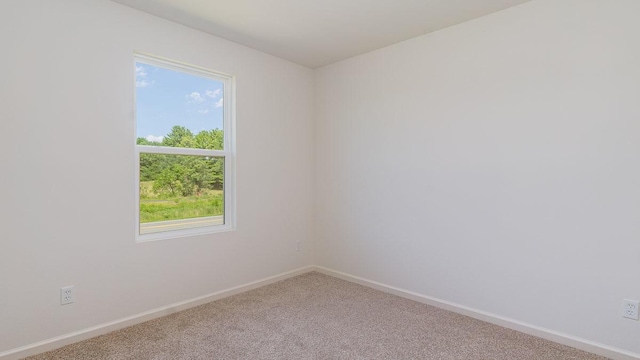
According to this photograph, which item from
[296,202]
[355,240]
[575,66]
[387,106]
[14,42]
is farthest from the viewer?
[296,202]

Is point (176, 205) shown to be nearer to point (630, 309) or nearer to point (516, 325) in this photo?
point (516, 325)

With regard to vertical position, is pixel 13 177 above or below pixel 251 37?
below

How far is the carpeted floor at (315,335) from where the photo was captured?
2209mm

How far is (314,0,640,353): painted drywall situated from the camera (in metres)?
2.17

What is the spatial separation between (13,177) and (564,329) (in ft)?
12.8

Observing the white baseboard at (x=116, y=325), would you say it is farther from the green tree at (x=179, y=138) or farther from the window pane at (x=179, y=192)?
the green tree at (x=179, y=138)

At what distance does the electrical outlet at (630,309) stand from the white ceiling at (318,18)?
2224mm

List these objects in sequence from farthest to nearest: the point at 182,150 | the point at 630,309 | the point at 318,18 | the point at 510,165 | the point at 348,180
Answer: the point at 348,180, the point at 182,150, the point at 318,18, the point at 510,165, the point at 630,309

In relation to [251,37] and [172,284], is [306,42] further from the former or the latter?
[172,284]

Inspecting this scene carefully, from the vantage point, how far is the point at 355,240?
3.69 meters

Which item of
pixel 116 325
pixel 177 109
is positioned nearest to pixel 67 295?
pixel 116 325

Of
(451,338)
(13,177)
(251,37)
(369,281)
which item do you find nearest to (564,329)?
(451,338)

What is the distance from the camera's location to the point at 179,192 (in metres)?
3.06

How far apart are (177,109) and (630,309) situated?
3.75m
